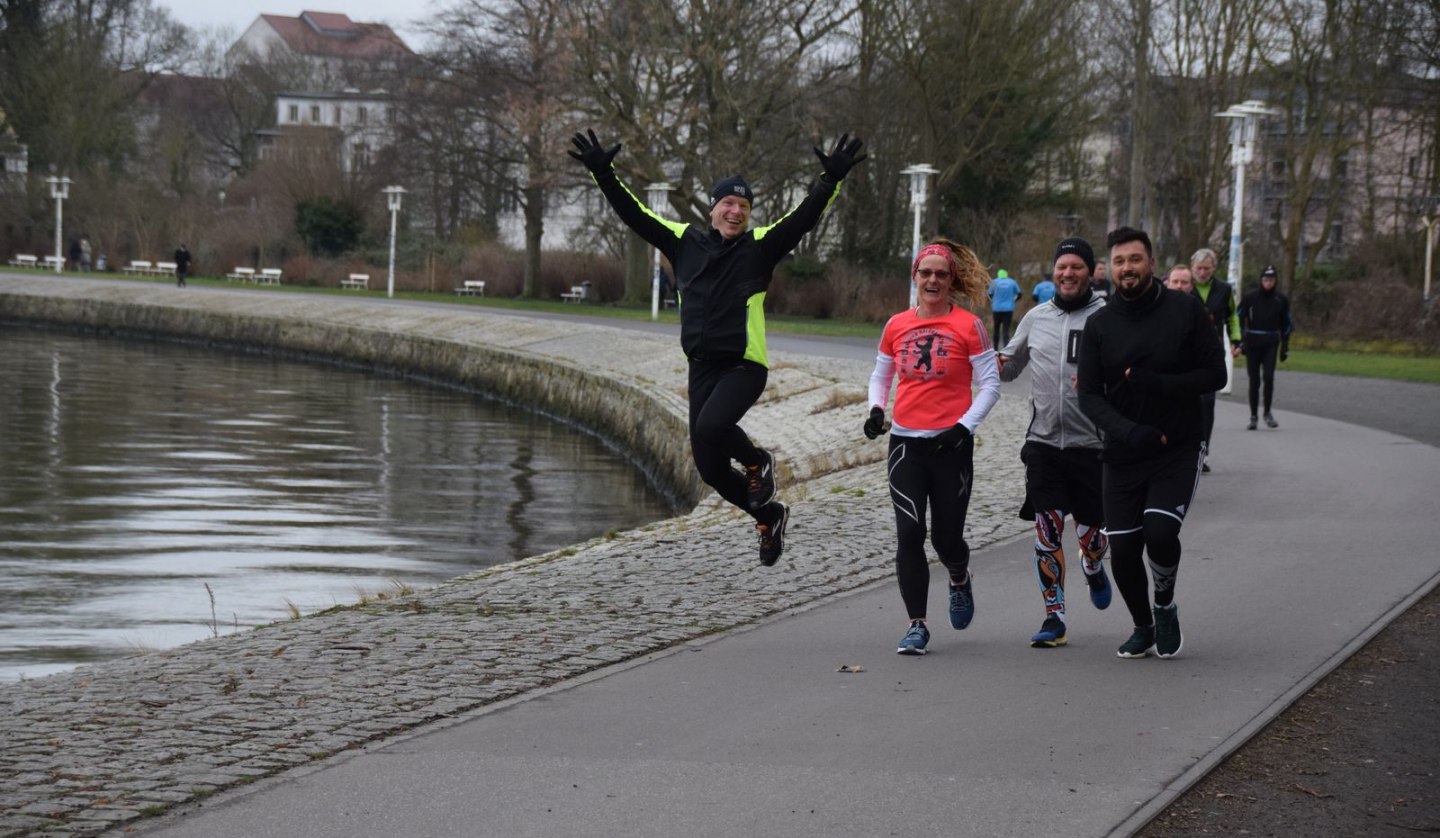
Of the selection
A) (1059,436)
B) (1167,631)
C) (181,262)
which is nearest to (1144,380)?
(1059,436)

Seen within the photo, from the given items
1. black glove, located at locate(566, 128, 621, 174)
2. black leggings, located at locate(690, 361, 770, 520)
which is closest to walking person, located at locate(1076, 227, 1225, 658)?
black leggings, located at locate(690, 361, 770, 520)

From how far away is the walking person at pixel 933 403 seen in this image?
7.64 metres

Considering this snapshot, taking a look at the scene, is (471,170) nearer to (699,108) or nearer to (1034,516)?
(699,108)

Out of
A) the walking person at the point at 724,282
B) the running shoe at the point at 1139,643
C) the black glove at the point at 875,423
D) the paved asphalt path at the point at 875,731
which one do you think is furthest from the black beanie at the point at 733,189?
the running shoe at the point at 1139,643


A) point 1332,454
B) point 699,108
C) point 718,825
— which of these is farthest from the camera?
point 699,108

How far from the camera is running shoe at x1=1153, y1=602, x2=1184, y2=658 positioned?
25.1ft

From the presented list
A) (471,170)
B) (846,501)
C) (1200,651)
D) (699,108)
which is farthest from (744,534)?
(471,170)

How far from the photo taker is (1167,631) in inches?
301

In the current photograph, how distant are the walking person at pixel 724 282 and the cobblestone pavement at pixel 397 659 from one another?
95cm

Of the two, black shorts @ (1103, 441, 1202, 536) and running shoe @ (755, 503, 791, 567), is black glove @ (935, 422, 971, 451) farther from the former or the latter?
running shoe @ (755, 503, 791, 567)

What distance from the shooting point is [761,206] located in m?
50.2

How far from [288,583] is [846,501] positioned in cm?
434

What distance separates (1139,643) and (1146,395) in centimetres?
119

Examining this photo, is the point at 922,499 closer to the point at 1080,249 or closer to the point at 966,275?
the point at 966,275
